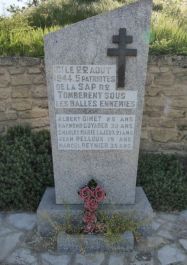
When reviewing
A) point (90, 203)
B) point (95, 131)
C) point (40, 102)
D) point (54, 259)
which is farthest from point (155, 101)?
point (54, 259)

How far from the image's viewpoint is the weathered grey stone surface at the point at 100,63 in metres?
3.09

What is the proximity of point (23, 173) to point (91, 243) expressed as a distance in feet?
3.77

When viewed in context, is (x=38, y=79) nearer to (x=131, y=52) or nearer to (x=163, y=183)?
(x=131, y=52)

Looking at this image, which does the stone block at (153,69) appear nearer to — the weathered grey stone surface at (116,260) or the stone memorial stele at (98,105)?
the stone memorial stele at (98,105)

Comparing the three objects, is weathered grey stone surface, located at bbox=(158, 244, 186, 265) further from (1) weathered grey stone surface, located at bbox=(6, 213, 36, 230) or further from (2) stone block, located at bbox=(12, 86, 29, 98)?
(2) stone block, located at bbox=(12, 86, 29, 98)

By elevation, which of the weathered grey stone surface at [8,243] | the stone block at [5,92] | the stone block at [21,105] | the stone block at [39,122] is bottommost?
the weathered grey stone surface at [8,243]

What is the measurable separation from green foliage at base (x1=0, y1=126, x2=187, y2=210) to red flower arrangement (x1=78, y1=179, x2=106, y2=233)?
844mm

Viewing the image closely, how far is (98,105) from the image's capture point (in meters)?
3.38

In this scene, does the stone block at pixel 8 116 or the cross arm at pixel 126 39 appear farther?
the stone block at pixel 8 116

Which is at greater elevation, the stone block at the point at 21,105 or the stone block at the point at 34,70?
the stone block at the point at 34,70

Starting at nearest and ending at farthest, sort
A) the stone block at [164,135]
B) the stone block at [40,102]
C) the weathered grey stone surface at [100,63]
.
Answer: the weathered grey stone surface at [100,63], the stone block at [40,102], the stone block at [164,135]

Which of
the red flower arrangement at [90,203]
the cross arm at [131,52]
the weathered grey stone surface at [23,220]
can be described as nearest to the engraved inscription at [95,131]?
the red flower arrangement at [90,203]

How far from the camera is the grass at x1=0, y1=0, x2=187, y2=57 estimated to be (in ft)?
14.5

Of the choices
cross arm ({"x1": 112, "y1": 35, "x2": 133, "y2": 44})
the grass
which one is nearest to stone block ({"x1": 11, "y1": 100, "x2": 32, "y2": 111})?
the grass
